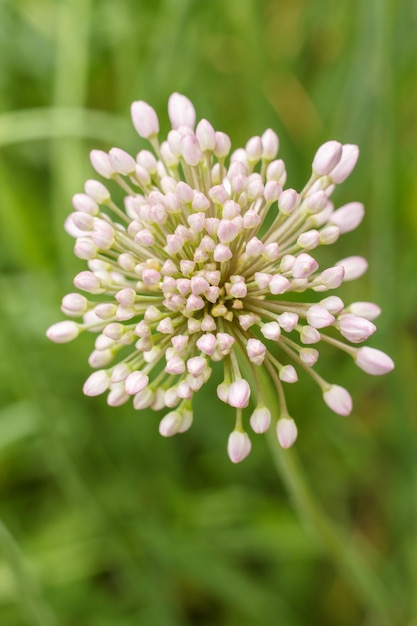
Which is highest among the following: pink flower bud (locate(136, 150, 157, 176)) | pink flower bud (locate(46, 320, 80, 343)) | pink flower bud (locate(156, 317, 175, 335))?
pink flower bud (locate(136, 150, 157, 176))

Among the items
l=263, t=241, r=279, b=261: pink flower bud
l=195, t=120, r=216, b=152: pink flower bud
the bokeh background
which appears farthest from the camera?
the bokeh background

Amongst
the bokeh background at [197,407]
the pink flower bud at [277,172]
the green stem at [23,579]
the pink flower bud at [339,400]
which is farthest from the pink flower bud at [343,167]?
the green stem at [23,579]

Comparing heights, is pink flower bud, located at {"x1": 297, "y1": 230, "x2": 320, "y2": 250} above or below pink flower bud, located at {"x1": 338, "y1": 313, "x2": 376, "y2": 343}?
above

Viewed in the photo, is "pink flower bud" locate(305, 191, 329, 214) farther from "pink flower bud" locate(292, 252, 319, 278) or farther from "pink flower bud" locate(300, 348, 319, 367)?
"pink flower bud" locate(300, 348, 319, 367)

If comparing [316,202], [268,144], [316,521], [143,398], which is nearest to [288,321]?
[316,202]

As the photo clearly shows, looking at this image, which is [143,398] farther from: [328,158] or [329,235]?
[328,158]

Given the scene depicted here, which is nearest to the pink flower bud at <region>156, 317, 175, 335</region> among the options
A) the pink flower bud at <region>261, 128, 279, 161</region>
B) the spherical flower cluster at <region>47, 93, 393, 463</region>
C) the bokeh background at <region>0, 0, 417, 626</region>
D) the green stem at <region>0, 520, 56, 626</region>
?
the spherical flower cluster at <region>47, 93, 393, 463</region>

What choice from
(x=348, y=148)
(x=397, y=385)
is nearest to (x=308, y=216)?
(x=348, y=148)
